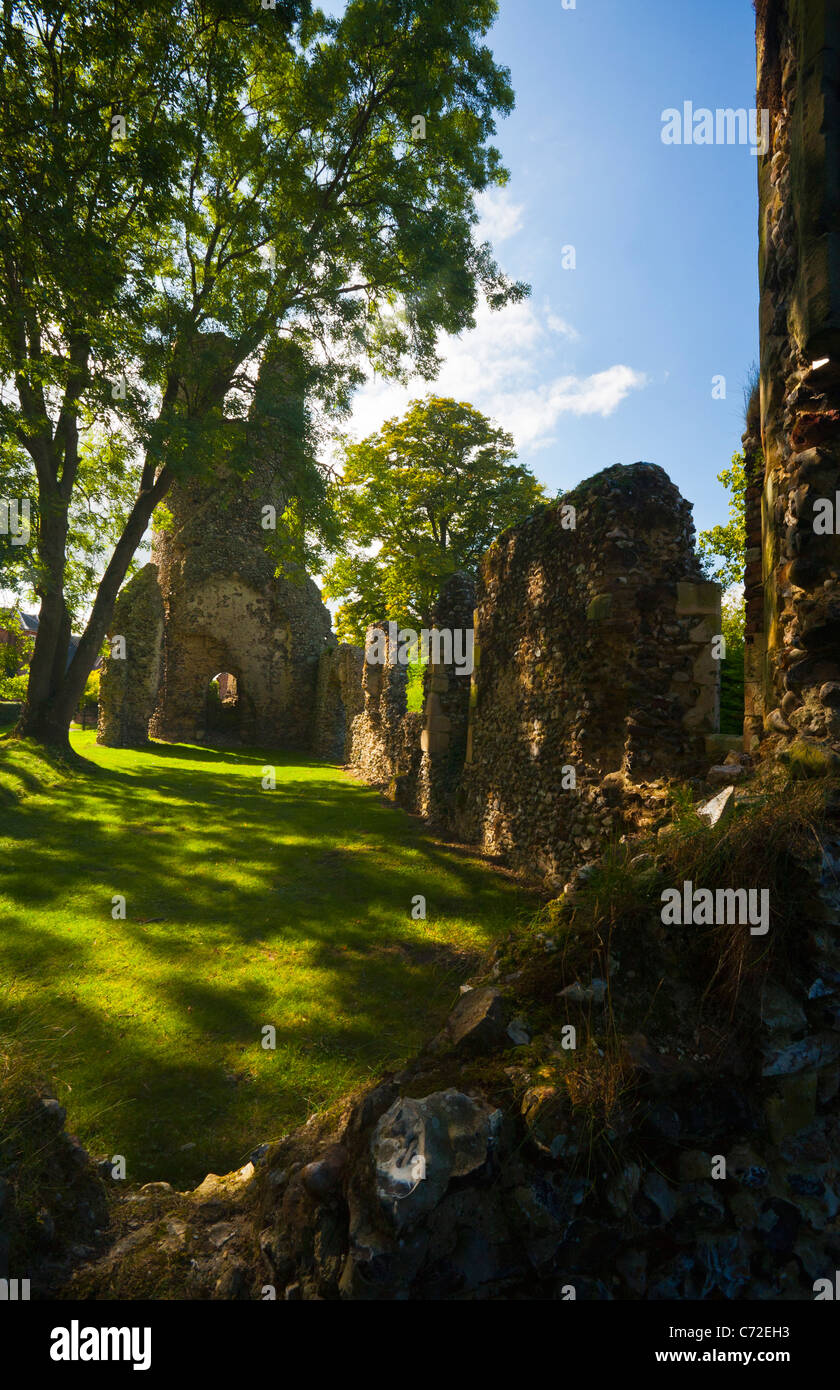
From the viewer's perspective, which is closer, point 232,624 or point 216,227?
point 216,227

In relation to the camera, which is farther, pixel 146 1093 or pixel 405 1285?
pixel 146 1093

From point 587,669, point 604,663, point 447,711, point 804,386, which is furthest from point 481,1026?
point 447,711

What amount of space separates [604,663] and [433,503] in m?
18.4

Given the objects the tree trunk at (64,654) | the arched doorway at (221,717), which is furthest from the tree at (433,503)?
the tree trunk at (64,654)

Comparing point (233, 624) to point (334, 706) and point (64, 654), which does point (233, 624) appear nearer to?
point (334, 706)

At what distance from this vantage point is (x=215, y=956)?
5.62 metres

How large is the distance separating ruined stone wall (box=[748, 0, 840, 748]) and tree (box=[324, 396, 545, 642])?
19529 mm

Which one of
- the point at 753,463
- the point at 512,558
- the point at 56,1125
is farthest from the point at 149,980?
the point at 512,558

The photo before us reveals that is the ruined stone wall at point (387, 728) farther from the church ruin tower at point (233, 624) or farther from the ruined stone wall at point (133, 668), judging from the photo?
the ruined stone wall at point (133, 668)

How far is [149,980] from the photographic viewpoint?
5.09 metres

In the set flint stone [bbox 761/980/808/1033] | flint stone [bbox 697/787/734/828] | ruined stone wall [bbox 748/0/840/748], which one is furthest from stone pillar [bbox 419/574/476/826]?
flint stone [bbox 761/980/808/1033]

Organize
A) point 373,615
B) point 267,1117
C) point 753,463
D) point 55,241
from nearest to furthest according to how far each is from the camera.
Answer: point 267,1117, point 753,463, point 55,241, point 373,615

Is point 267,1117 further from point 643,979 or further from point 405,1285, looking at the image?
point 643,979
